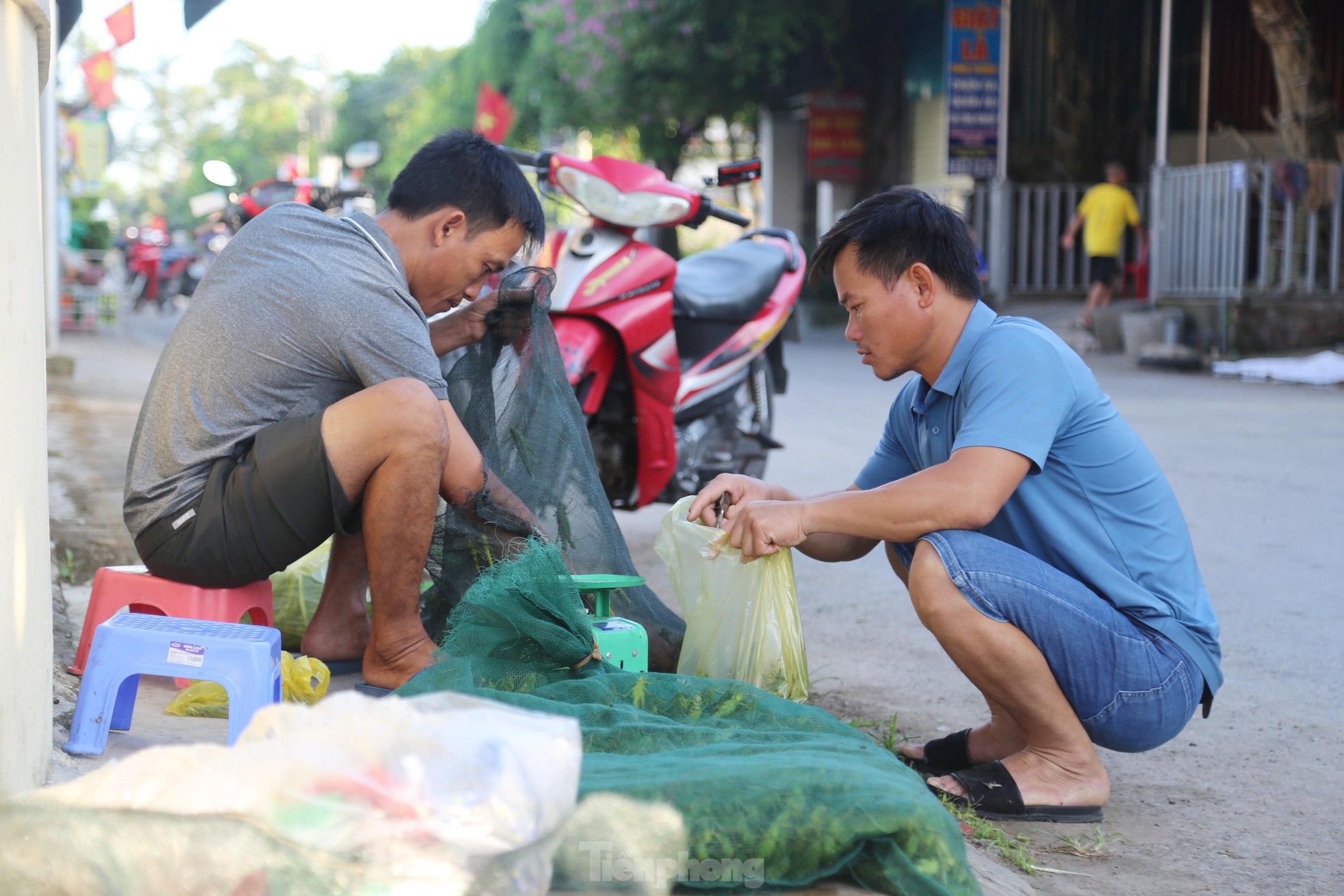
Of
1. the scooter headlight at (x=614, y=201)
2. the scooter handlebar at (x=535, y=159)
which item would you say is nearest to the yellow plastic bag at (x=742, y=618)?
the scooter headlight at (x=614, y=201)

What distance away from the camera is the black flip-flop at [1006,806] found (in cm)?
253

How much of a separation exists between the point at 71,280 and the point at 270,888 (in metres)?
16.0

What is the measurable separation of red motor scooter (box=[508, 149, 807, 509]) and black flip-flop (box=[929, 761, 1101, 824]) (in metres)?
1.93

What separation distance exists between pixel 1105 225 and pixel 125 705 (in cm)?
1234

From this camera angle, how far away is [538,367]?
3.23 metres

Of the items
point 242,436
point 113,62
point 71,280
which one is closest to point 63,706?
point 242,436

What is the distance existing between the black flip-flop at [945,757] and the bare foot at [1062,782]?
0.23 meters

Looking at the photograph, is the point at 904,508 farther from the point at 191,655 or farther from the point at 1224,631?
the point at 1224,631

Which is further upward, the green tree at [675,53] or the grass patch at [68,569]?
the green tree at [675,53]

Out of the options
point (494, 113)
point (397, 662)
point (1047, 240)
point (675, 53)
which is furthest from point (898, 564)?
point (494, 113)

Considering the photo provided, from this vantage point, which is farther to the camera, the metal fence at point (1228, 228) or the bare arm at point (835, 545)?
the metal fence at point (1228, 228)

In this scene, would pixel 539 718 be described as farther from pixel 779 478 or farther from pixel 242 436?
pixel 779 478

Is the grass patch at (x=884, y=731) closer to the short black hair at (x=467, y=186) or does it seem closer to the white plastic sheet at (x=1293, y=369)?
the short black hair at (x=467, y=186)

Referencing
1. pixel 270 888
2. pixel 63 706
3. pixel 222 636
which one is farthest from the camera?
pixel 63 706
